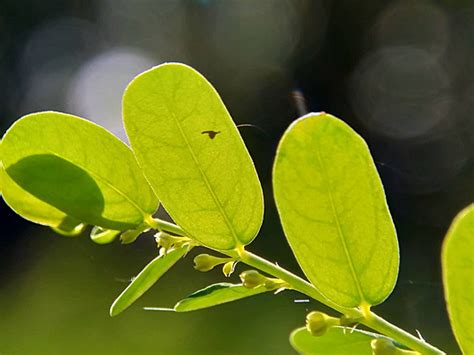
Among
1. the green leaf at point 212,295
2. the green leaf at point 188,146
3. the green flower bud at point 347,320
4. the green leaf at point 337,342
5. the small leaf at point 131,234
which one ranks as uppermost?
the green leaf at point 188,146

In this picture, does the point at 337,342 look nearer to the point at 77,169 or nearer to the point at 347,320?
the point at 347,320

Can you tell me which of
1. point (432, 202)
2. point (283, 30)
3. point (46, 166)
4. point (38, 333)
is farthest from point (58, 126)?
point (283, 30)

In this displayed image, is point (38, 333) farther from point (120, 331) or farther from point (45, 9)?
point (45, 9)

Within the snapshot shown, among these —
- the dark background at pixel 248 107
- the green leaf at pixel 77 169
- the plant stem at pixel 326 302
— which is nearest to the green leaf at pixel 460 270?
the plant stem at pixel 326 302

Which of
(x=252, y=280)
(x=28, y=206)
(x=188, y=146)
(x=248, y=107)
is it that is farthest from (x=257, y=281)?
(x=248, y=107)

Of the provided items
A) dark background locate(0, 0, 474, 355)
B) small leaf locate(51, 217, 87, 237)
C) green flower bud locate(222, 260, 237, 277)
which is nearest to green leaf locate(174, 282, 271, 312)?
green flower bud locate(222, 260, 237, 277)

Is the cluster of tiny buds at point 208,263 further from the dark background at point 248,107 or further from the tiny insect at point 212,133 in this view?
the dark background at point 248,107
